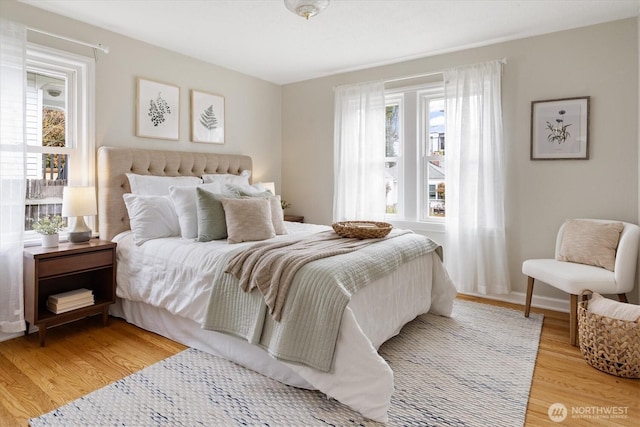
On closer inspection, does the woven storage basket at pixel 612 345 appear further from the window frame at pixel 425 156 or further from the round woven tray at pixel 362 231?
the window frame at pixel 425 156

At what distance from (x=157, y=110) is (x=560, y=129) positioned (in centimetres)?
370

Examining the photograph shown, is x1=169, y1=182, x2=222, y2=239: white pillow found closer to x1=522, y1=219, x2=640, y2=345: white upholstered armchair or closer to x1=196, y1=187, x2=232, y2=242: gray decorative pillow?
x1=196, y1=187, x2=232, y2=242: gray decorative pillow

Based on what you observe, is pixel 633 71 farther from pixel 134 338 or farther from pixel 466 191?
pixel 134 338

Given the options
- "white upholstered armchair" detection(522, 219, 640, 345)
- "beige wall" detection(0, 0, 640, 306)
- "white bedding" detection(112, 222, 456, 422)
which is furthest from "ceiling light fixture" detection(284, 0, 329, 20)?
"white upholstered armchair" detection(522, 219, 640, 345)

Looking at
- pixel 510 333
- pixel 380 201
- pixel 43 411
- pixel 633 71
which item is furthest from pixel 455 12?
pixel 43 411

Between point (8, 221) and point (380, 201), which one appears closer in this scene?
point (8, 221)

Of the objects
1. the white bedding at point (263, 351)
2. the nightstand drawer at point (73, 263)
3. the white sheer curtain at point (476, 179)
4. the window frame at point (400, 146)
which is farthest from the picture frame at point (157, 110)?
the white sheer curtain at point (476, 179)

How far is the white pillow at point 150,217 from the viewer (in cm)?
293

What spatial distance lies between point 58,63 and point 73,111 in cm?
37

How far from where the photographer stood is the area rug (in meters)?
1.82

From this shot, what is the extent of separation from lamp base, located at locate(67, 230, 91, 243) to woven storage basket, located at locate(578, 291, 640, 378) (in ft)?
11.8

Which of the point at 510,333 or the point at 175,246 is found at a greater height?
the point at 175,246

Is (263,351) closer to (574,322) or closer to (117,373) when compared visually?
(117,373)

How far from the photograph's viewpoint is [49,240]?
2.74 meters
